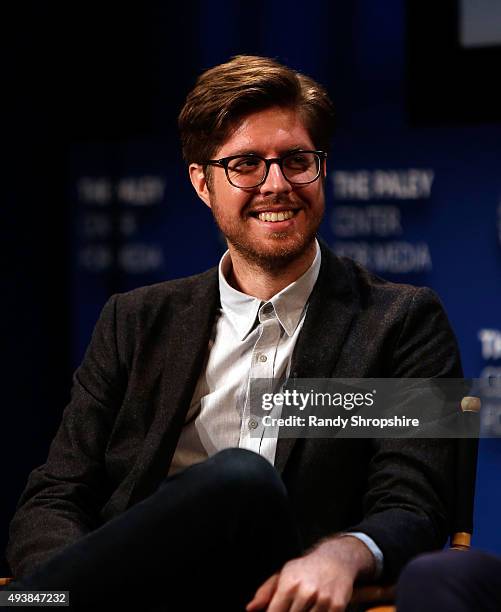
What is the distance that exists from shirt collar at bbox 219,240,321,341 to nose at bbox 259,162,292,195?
22cm

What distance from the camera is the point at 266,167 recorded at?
2559 mm

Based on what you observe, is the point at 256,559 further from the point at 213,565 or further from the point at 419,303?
the point at 419,303

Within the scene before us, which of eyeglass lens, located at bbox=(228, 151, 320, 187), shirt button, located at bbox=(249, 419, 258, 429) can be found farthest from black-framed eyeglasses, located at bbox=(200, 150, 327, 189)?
shirt button, located at bbox=(249, 419, 258, 429)

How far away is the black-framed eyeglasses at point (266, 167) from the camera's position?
2559mm

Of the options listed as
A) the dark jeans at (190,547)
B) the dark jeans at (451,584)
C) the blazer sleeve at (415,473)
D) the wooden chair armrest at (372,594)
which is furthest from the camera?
the blazer sleeve at (415,473)

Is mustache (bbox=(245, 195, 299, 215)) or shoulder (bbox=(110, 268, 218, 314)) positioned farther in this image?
shoulder (bbox=(110, 268, 218, 314))

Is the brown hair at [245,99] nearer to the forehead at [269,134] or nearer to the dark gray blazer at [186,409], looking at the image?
the forehead at [269,134]

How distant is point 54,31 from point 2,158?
1.96ft

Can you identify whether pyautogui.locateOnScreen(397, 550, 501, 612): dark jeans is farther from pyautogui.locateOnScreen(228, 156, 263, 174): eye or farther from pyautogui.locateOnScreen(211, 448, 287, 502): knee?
pyautogui.locateOnScreen(228, 156, 263, 174): eye

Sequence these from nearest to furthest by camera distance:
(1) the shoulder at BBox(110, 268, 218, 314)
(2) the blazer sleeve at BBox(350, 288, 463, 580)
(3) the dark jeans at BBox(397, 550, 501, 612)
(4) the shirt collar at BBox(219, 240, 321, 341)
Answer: (3) the dark jeans at BBox(397, 550, 501, 612) → (2) the blazer sleeve at BBox(350, 288, 463, 580) → (4) the shirt collar at BBox(219, 240, 321, 341) → (1) the shoulder at BBox(110, 268, 218, 314)

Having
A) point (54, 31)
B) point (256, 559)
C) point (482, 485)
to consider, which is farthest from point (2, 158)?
point (256, 559)

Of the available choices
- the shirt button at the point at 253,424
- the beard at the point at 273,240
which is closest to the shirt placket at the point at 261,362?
the shirt button at the point at 253,424

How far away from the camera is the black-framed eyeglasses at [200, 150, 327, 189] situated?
256 cm

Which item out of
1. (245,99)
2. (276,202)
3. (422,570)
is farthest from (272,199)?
(422,570)
